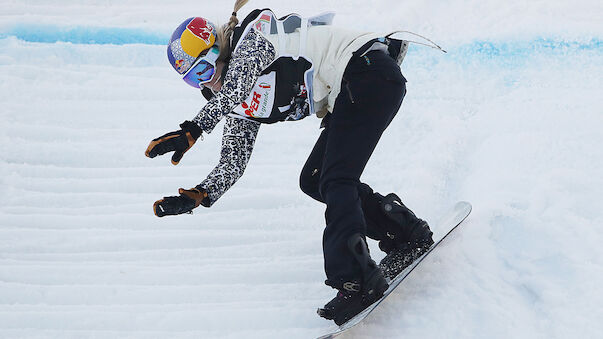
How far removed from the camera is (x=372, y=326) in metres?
2.03

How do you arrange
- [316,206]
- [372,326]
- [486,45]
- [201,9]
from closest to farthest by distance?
[372,326] → [316,206] → [486,45] → [201,9]

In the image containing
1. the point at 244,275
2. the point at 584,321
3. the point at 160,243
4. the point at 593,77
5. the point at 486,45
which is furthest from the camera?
the point at 486,45

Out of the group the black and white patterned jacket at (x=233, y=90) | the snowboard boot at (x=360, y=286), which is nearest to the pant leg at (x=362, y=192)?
the black and white patterned jacket at (x=233, y=90)

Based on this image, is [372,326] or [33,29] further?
[33,29]

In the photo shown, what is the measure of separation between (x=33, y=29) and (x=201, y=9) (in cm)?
171

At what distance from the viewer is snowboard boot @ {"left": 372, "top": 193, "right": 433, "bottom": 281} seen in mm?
2195

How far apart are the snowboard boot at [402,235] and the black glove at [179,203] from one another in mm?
711

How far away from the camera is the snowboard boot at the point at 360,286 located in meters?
1.82

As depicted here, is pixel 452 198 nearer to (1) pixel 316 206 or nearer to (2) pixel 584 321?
(1) pixel 316 206

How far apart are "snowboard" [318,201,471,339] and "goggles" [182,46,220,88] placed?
101 centimetres

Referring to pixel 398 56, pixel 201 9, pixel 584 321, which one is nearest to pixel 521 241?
pixel 584 321

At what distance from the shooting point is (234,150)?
2281mm

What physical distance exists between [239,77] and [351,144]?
44cm

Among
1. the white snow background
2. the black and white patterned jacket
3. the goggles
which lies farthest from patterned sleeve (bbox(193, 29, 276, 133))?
the white snow background
